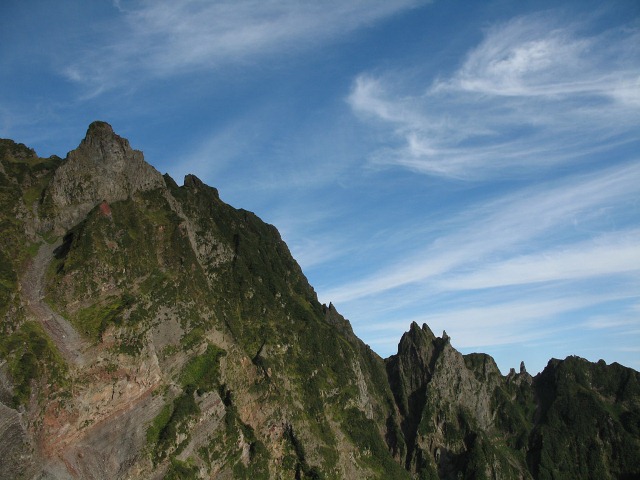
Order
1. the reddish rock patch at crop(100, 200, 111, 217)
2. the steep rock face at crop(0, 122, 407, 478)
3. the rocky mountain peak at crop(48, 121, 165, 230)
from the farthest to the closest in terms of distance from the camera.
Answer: the rocky mountain peak at crop(48, 121, 165, 230)
the reddish rock patch at crop(100, 200, 111, 217)
the steep rock face at crop(0, 122, 407, 478)

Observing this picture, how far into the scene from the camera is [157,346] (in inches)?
4304

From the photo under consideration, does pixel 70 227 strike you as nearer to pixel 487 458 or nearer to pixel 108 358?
pixel 108 358

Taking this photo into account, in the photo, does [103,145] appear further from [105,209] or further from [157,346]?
[157,346]

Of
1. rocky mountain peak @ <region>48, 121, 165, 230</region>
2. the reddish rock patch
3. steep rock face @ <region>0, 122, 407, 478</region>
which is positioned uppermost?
rocky mountain peak @ <region>48, 121, 165, 230</region>

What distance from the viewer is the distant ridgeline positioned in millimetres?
89375

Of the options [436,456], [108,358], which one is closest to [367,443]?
[436,456]

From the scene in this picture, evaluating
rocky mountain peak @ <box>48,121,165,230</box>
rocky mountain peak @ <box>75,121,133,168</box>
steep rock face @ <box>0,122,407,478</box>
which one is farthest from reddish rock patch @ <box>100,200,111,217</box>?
rocky mountain peak @ <box>75,121,133,168</box>

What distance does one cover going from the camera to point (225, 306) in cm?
13825

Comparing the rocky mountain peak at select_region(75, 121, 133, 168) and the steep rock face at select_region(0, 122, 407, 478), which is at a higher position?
the rocky mountain peak at select_region(75, 121, 133, 168)

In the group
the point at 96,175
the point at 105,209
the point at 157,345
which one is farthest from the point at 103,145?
the point at 157,345

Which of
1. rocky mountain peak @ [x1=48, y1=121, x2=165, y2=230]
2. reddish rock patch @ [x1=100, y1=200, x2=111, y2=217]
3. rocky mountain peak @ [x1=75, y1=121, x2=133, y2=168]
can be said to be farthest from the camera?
rocky mountain peak @ [x1=75, y1=121, x2=133, y2=168]

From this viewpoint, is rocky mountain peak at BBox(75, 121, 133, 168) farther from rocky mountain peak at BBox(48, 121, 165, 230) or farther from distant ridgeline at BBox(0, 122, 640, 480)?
distant ridgeline at BBox(0, 122, 640, 480)

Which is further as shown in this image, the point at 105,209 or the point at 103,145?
the point at 103,145

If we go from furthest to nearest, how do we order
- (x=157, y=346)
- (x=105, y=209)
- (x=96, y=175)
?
(x=96, y=175) < (x=105, y=209) < (x=157, y=346)
